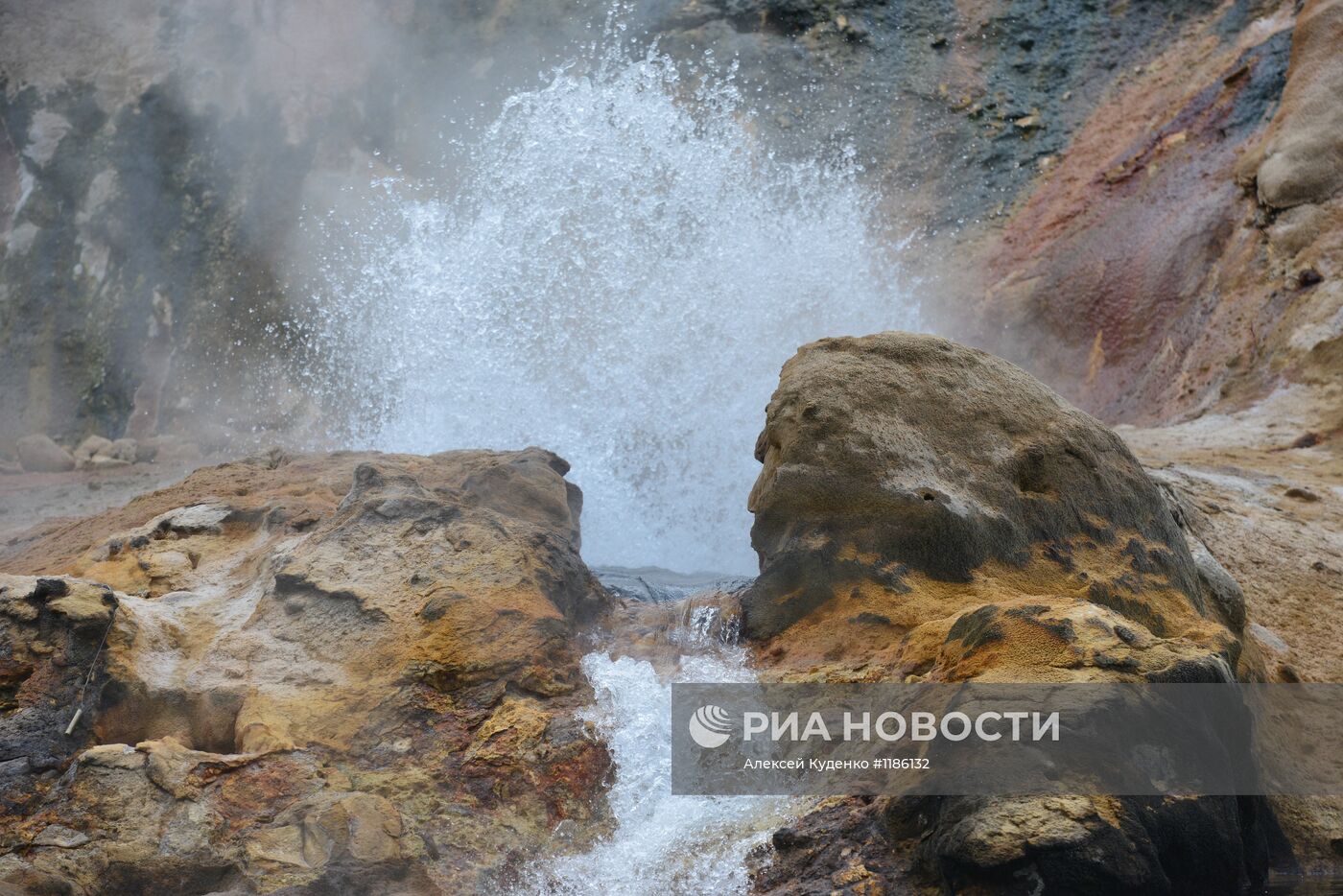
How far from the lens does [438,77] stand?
39.8 ft

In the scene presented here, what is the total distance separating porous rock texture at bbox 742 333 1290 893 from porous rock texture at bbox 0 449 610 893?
739 millimetres

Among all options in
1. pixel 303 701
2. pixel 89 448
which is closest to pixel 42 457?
pixel 89 448

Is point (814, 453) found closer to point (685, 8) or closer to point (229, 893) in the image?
point (229, 893)

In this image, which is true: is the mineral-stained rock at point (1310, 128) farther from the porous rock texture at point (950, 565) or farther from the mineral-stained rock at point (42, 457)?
the mineral-stained rock at point (42, 457)

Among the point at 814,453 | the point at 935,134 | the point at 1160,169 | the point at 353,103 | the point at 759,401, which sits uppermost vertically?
the point at 353,103

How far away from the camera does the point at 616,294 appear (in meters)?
9.84

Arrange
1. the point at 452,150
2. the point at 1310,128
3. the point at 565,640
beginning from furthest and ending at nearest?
1. the point at 452,150
2. the point at 1310,128
3. the point at 565,640

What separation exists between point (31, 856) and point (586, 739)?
138cm

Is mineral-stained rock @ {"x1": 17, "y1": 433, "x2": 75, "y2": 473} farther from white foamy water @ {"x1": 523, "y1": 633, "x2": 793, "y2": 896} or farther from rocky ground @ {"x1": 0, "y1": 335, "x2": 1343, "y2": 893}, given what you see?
white foamy water @ {"x1": 523, "y1": 633, "x2": 793, "y2": 896}

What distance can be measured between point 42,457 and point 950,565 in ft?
28.7

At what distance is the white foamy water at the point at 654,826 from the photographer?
297 centimetres

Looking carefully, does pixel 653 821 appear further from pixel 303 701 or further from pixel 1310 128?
pixel 1310 128

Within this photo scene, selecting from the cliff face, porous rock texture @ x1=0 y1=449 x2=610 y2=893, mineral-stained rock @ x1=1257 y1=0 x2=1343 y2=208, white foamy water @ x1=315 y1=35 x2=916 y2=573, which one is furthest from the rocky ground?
the cliff face

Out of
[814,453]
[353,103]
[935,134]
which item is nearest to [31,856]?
[814,453]
